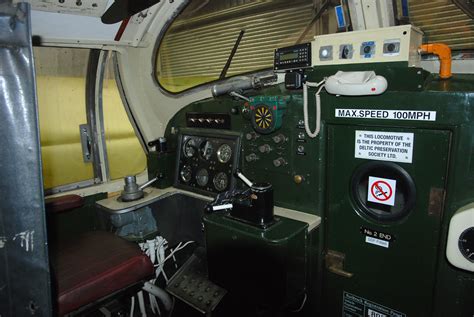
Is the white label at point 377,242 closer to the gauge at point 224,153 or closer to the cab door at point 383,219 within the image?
the cab door at point 383,219

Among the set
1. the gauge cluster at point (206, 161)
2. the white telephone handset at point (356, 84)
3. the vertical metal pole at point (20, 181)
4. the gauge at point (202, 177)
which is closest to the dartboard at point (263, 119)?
the gauge cluster at point (206, 161)

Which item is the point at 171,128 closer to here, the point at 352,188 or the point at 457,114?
the point at 352,188

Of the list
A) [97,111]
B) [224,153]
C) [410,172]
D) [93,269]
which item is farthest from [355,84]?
[97,111]

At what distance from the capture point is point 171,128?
2.60 m

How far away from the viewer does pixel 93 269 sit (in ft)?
5.41


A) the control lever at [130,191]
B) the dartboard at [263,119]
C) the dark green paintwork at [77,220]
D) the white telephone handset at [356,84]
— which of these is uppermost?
the white telephone handset at [356,84]

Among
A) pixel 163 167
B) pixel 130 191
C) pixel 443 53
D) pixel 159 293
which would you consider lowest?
pixel 159 293

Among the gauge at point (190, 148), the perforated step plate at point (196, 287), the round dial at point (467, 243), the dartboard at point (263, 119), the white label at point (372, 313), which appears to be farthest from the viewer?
the gauge at point (190, 148)

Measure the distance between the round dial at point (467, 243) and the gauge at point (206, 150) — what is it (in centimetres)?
145

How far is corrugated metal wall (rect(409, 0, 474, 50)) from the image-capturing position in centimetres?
149

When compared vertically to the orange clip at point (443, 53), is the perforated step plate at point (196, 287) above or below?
below

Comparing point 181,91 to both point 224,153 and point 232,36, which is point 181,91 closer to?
point 232,36

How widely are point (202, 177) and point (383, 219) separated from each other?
119 cm

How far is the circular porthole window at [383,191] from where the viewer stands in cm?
149
